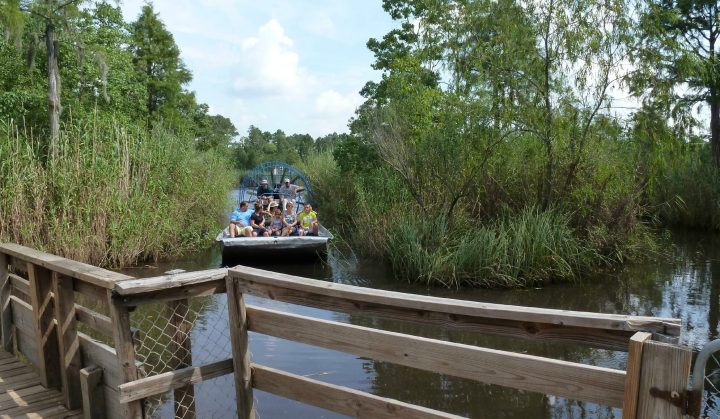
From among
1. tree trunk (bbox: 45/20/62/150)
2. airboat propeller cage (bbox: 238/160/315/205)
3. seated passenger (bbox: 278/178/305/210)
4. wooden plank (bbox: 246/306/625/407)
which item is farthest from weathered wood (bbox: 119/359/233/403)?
airboat propeller cage (bbox: 238/160/315/205)

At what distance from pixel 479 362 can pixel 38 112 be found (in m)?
14.6

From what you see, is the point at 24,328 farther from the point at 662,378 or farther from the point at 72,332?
the point at 662,378

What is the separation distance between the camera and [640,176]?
43.9ft

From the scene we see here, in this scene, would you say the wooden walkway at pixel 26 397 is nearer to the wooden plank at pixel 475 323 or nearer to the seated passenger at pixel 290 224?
the wooden plank at pixel 475 323

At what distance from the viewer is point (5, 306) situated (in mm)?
5621

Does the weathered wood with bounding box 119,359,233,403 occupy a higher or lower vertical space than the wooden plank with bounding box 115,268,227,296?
lower

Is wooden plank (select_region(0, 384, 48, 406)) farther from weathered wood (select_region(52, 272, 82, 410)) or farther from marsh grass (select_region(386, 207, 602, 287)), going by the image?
marsh grass (select_region(386, 207, 602, 287))

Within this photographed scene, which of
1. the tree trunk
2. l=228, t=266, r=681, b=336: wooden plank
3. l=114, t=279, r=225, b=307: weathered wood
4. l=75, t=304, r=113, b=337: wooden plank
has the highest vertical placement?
the tree trunk

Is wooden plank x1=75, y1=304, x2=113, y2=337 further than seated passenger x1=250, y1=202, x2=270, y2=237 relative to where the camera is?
No

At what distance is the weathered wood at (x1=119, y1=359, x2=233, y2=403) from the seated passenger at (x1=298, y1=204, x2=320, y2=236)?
10.3 m

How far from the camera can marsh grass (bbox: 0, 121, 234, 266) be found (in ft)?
33.6

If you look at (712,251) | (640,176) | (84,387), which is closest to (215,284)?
(84,387)

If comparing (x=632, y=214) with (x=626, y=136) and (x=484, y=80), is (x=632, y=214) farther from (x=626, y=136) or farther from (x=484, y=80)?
(x=484, y=80)

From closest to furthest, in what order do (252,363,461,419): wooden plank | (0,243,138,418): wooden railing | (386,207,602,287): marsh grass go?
1. (252,363,461,419): wooden plank
2. (0,243,138,418): wooden railing
3. (386,207,602,287): marsh grass
